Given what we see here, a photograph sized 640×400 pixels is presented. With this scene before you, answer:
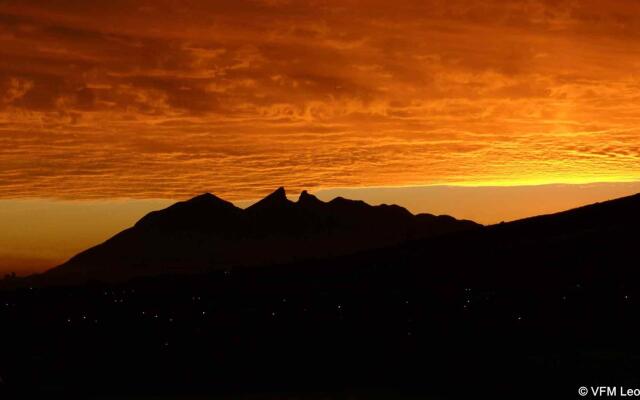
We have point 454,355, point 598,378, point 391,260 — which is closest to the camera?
point 598,378

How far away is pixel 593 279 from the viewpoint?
104 m

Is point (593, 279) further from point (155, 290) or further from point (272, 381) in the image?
point (155, 290)

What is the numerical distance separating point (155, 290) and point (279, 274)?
21.3 metres

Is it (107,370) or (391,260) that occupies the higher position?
(391,260)

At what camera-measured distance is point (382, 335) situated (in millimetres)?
72125

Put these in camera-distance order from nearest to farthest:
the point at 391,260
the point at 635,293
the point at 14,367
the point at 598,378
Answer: the point at 598,378, the point at 14,367, the point at 635,293, the point at 391,260

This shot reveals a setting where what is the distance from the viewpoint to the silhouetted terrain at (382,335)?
52094 millimetres

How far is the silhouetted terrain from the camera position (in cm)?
5209

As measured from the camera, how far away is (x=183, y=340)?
77.9 meters

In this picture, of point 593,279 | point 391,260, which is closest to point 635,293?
point 593,279

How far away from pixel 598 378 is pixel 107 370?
3420 centimetres

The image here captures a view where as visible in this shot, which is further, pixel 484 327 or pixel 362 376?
pixel 484 327

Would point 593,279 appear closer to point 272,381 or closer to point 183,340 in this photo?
point 183,340

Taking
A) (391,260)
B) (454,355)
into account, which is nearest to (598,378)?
(454,355)
